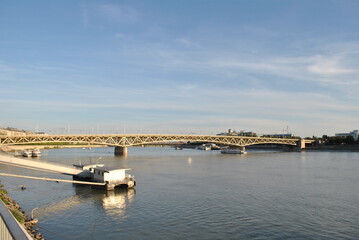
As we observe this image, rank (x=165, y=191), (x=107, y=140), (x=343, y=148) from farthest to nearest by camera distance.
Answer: (x=343, y=148) < (x=107, y=140) < (x=165, y=191)

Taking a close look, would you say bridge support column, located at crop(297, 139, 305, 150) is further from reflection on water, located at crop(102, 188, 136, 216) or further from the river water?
reflection on water, located at crop(102, 188, 136, 216)

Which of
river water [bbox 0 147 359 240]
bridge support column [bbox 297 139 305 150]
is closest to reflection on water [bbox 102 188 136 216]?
river water [bbox 0 147 359 240]

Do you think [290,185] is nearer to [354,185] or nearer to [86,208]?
[354,185]

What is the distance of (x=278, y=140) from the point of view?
187 meters

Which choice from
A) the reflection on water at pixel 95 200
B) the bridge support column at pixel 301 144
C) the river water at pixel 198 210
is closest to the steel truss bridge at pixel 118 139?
the bridge support column at pixel 301 144

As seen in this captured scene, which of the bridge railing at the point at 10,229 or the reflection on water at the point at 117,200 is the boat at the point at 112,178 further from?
the bridge railing at the point at 10,229

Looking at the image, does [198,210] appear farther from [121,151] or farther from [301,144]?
[301,144]

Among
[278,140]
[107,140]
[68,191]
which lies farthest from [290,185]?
[278,140]

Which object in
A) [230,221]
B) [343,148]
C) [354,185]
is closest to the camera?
[230,221]

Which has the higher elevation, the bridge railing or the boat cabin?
the bridge railing

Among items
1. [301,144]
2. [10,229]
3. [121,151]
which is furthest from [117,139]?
[10,229]

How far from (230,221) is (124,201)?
14648mm

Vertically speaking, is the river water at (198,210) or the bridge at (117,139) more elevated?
the bridge at (117,139)

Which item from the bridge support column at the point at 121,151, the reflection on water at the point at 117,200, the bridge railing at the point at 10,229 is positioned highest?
the bridge railing at the point at 10,229
